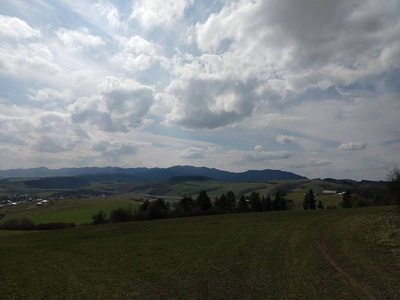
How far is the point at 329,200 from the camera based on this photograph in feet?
376

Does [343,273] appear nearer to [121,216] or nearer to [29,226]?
[121,216]

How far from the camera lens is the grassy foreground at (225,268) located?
16.3 metres

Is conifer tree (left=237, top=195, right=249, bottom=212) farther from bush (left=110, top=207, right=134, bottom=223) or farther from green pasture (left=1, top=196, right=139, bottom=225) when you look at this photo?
green pasture (left=1, top=196, right=139, bottom=225)

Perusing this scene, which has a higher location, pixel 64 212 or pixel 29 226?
pixel 29 226

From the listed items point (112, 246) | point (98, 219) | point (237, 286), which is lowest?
point (98, 219)

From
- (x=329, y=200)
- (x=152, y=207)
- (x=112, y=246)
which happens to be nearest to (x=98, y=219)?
(x=152, y=207)

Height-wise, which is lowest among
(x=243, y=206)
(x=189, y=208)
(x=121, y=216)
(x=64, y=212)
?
(x=64, y=212)

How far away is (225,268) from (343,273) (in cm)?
874

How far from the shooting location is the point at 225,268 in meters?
21.1

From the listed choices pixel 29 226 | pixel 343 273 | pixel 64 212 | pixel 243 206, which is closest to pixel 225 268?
pixel 343 273

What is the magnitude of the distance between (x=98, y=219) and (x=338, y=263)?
3303 inches

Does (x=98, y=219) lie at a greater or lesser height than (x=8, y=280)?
lesser

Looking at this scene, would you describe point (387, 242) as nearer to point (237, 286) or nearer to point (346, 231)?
point (346, 231)

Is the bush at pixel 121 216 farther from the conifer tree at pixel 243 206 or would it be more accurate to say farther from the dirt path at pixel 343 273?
the dirt path at pixel 343 273
